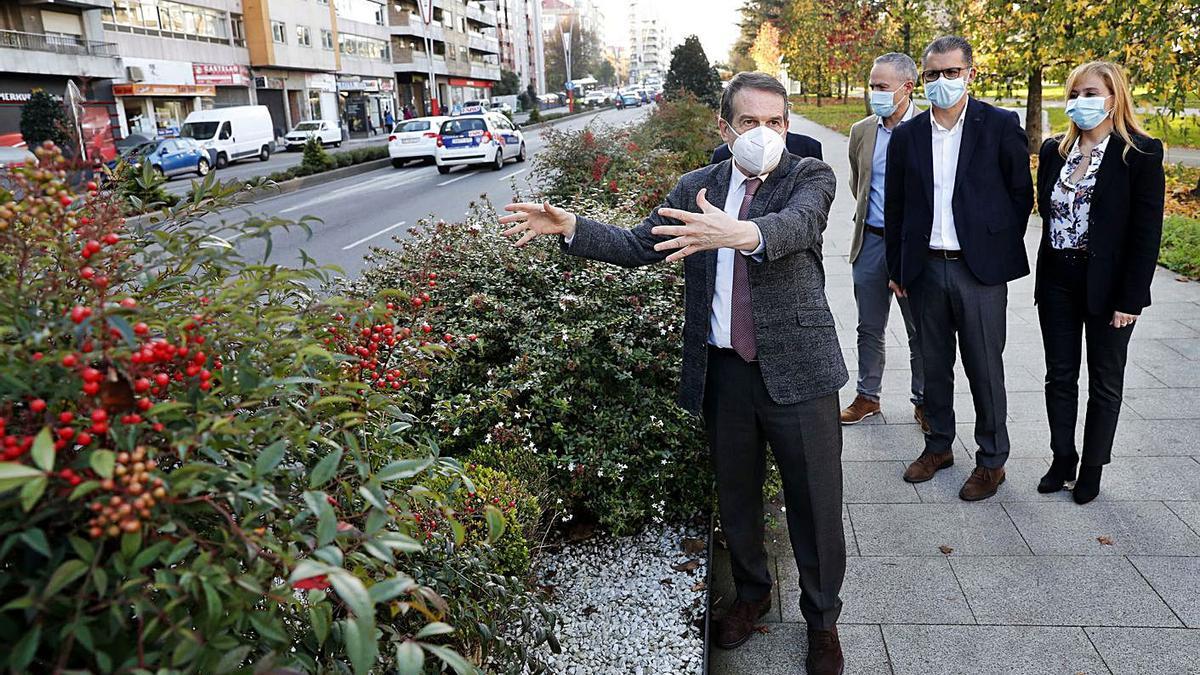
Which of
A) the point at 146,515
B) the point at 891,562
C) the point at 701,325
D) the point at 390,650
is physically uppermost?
the point at 146,515

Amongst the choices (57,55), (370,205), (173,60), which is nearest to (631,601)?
(370,205)

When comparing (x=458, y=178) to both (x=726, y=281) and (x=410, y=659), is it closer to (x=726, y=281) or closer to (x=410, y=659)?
(x=726, y=281)

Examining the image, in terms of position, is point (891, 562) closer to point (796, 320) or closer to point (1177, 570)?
point (1177, 570)

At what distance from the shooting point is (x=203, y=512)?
1.53 metres

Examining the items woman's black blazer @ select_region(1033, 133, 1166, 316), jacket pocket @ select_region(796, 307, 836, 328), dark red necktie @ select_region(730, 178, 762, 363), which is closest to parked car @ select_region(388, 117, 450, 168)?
woman's black blazer @ select_region(1033, 133, 1166, 316)

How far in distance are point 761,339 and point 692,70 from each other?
32.4m

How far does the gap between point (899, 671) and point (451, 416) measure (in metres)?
1.78

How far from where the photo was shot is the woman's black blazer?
3.91m

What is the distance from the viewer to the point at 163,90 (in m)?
41.3

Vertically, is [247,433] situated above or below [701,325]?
above

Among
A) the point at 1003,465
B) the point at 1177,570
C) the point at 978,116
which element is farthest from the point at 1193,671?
the point at 978,116

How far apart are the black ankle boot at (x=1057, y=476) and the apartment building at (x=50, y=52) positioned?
36.5 metres

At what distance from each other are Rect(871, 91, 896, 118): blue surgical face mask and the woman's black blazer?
52.8 inches

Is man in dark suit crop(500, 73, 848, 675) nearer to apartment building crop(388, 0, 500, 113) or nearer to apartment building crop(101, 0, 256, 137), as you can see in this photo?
apartment building crop(101, 0, 256, 137)
